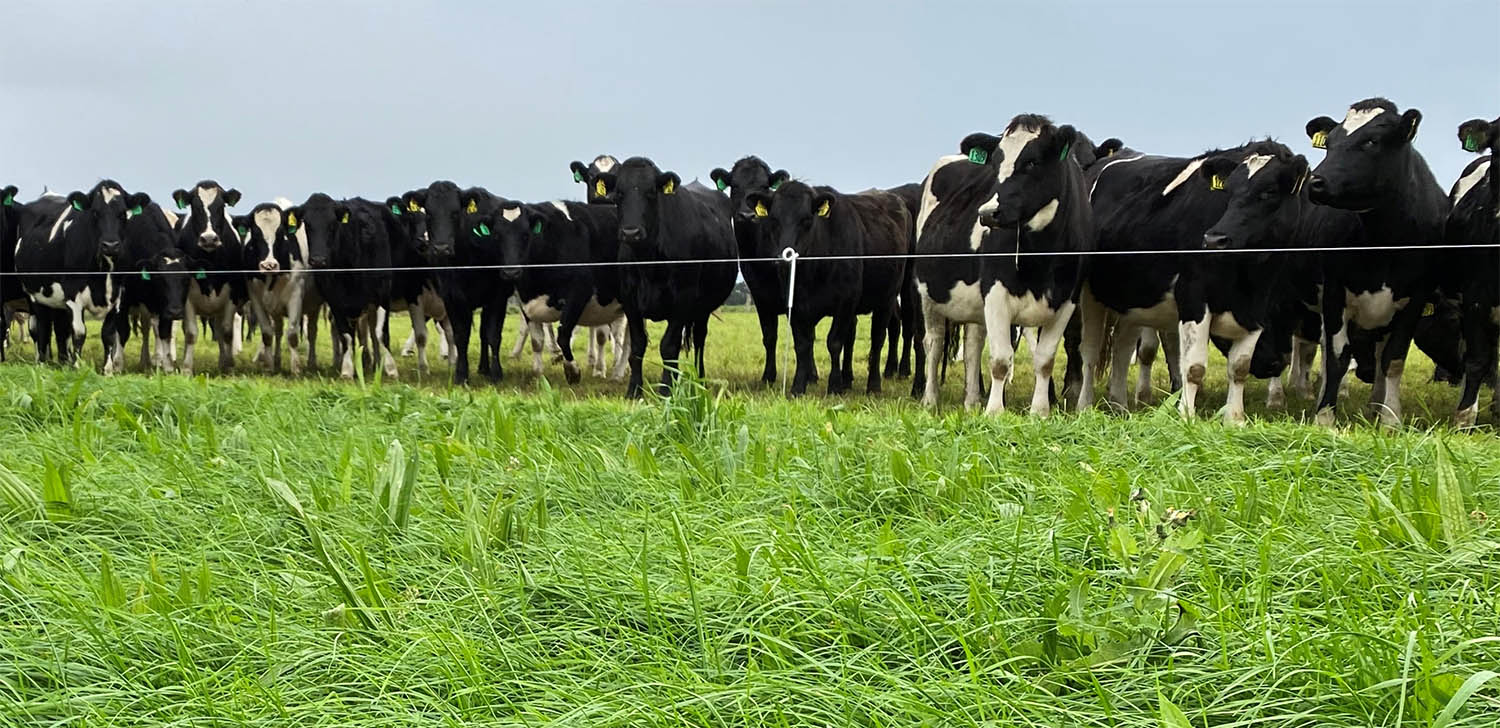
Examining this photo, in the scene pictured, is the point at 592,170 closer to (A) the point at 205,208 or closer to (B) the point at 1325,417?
(A) the point at 205,208

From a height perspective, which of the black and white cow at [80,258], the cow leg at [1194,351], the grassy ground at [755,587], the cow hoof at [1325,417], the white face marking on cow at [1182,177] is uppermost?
the white face marking on cow at [1182,177]

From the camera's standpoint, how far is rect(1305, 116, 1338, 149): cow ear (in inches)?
302

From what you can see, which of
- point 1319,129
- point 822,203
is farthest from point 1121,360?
point 822,203

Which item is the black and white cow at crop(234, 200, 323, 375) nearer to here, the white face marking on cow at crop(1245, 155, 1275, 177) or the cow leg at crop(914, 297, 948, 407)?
the cow leg at crop(914, 297, 948, 407)

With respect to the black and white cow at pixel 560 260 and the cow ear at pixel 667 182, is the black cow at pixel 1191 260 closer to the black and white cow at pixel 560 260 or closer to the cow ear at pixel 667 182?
the cow ear at pixel 667 182

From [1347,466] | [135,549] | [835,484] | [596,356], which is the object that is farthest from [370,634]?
[596,356]

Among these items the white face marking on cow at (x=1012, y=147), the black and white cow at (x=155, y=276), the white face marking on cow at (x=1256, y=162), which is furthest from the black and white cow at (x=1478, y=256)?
the black and white cow at (x=155, y=276)

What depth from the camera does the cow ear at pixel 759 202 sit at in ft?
32.6

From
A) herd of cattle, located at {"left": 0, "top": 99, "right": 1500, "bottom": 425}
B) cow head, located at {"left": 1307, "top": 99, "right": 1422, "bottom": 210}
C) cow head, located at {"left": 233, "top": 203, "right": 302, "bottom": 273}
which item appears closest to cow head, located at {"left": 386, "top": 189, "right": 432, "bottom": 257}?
herd of cattle, located at {"left": 0, "top": 99, "right": 1500, "bottom": 425}

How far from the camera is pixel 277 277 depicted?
42.5 ft

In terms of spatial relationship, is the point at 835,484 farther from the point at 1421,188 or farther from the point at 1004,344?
the point at 1421,188

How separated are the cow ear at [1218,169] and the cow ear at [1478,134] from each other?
4.21 ft

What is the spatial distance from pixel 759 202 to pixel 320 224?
494 cm

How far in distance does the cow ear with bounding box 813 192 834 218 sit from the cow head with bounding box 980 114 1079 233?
258cm
